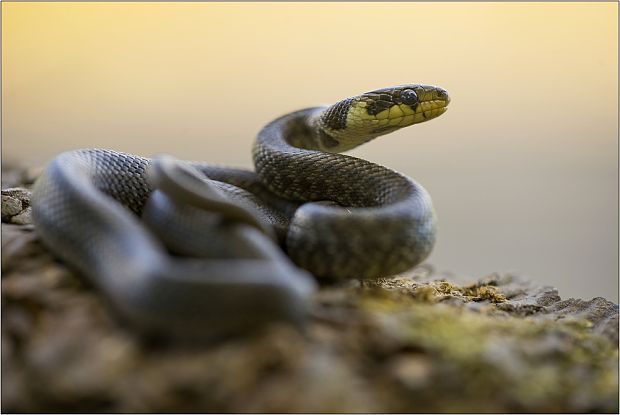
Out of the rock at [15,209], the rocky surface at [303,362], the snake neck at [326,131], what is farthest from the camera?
the snake neck at [326,131]

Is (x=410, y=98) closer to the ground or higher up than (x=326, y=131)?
higher up

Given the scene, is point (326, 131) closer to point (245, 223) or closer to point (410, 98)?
point (410, 98)

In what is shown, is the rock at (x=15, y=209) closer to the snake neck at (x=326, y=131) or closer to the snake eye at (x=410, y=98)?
the snake neck at (x=326, y=131)

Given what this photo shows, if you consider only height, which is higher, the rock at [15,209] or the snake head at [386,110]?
the snake head at [386,110]

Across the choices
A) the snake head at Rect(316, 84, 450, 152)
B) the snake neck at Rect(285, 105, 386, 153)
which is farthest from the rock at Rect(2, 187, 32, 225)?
the snake head at Rect(316, 84, 450, 152)

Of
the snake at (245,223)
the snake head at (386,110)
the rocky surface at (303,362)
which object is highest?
the snake head at (386,110)

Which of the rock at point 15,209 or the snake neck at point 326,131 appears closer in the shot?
the rock at point 15,209

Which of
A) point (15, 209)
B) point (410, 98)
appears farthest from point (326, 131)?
point (15, 209)

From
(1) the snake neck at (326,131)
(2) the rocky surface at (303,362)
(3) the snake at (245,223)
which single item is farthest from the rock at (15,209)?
(1) the snake neck at (326,131)

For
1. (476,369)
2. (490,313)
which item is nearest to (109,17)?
(490,313)
